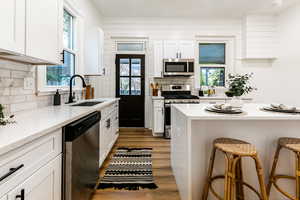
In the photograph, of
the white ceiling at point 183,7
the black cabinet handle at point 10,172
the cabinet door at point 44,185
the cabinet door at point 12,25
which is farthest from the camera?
the white ceiling at point 183,7

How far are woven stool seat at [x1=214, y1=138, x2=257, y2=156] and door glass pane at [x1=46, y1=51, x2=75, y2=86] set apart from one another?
210cm

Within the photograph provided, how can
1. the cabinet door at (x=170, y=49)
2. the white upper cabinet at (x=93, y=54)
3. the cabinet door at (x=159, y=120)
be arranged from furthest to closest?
the cabinet door at (x=170, y=49) → the cabinet door at (x=159, y=120) → the white upper cabinet at (x=93, y=54)

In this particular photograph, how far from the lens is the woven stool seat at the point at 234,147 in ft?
5.04

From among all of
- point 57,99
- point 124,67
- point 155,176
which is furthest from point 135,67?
point 155,176

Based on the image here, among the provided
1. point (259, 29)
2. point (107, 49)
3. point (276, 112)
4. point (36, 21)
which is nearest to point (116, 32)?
point (107, 49)

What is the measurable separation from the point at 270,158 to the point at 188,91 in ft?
11.4

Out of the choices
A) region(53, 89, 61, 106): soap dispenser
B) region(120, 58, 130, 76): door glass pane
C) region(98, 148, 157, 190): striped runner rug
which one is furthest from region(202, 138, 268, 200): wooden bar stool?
region(120, 58, 130, 76): door glass pane

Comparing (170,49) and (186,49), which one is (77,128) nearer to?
(170,49)

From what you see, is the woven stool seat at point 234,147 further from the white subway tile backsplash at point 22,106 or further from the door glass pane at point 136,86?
the door glass pane at point 136,86

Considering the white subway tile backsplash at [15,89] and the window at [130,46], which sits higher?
the window at [130,46]

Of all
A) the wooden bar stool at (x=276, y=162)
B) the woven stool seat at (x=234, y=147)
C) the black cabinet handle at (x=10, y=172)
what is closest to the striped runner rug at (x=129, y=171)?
the woven stool seat at (x=234, y=147)

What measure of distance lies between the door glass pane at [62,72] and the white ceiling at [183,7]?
1.79 m

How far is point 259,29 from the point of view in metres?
5.18

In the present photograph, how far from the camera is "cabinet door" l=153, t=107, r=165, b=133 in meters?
4.74
